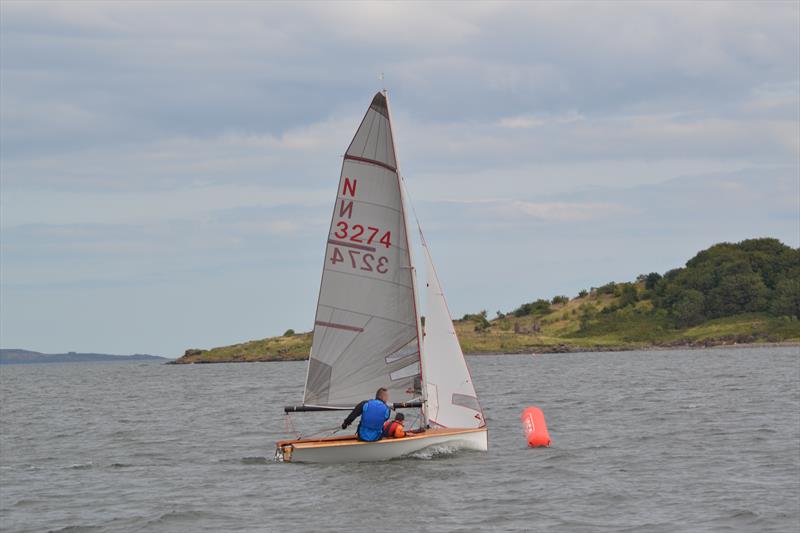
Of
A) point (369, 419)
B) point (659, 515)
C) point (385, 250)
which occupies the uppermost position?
point (385, 250)

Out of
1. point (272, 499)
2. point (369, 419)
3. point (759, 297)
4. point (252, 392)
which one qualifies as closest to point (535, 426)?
point (369, 419)

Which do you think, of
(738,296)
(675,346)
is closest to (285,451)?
(675,346)

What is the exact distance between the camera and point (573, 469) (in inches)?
1288

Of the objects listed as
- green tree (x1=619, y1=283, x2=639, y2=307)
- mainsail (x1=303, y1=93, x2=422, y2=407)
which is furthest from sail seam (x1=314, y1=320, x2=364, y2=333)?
green tree (x1=619, y1=283, x2=639, y2=307)

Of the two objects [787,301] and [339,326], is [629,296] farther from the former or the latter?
[339,326]

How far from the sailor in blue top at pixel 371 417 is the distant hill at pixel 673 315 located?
12692 centimetres

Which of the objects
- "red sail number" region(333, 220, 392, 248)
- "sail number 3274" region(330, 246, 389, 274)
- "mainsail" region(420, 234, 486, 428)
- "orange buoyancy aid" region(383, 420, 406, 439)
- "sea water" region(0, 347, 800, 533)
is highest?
"red sail number" region(333, 220, 392, 248)

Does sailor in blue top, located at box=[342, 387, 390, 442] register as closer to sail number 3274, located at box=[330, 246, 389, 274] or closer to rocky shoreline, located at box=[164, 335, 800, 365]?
sail number 3274, located at box=[330, 246, 389, 274]

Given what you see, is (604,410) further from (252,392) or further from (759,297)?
(759,297)

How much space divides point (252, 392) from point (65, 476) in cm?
4890

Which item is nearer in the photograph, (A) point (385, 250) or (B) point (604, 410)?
(A) point (385, 250)

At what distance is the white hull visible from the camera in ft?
106

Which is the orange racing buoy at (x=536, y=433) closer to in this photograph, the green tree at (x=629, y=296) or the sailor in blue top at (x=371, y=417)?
the sailor in blue top at (x=371, y=417)

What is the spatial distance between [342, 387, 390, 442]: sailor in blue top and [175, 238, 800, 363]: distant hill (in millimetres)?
126916
